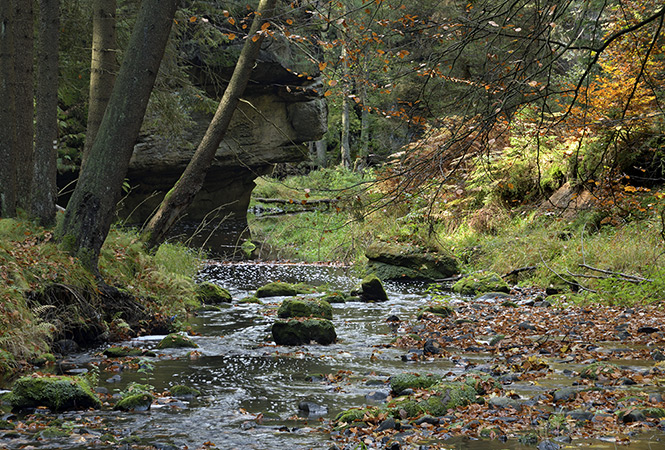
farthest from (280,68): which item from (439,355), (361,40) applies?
(439,355)

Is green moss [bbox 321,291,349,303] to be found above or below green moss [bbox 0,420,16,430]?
below

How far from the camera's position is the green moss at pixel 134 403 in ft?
15.6

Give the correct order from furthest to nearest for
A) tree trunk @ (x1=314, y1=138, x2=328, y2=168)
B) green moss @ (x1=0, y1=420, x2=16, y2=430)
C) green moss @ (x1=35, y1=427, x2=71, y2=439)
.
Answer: tree trunk @ (x1=314, y1=138, x2=328, y2=168)
green moss @ (x1=0, y1=420, x2=16, y2=430)
green moss @ (x1=35, y1=427, x2=71, y2=439)

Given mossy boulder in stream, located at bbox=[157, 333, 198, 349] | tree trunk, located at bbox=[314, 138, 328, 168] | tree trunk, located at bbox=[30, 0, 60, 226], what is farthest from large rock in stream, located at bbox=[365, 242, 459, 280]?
tree trunk, located at bbox=[314, 138, 328, 168]

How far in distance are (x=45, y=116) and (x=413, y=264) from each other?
850 centimetres

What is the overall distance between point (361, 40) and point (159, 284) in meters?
4.98

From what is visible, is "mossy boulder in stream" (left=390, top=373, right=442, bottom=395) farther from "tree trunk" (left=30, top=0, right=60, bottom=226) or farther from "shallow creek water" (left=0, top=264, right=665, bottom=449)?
"tree trunk" (left=30, top=0, right=60, bottom=226)

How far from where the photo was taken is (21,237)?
763cm

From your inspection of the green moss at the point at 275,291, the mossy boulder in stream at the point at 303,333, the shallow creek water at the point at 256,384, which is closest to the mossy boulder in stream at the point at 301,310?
the shallow creek water at the point at 256,384

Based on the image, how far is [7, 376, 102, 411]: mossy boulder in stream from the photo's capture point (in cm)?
466

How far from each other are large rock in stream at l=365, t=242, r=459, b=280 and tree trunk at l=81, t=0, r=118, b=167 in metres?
7.46

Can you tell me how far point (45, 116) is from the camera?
8758 mm

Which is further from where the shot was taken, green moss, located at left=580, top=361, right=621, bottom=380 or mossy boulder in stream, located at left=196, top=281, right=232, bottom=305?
mossy boulder in stream, located at left=196, top=281, right=232, bottom=305

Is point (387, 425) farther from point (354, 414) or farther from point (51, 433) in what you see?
point (51, 433)
